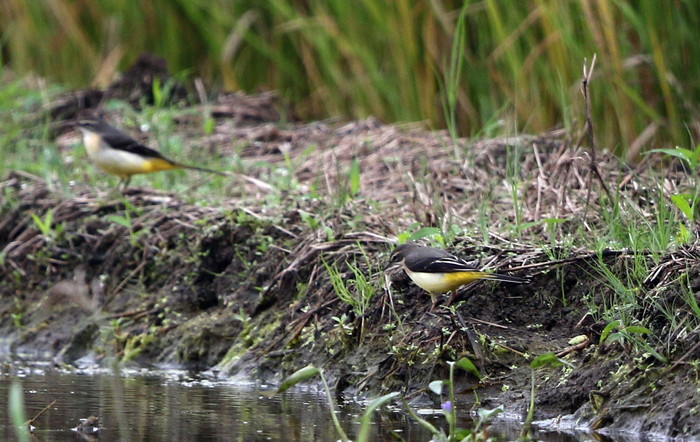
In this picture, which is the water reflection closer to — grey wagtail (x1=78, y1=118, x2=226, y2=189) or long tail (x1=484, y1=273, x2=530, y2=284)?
long tail (x1=484, y1=273, x2=530, y2=284)

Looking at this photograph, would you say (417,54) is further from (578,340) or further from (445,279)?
(578,340)

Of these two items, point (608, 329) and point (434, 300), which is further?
point (434, 300)

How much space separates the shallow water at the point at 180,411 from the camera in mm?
4355

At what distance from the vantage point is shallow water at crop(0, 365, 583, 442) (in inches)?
171

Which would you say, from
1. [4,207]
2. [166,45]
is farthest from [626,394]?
[166,45]

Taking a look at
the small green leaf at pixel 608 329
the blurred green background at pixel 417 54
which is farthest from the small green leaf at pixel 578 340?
the blurred green background at pixel 417 54

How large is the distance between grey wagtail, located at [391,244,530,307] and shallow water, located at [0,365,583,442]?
2.06 feet

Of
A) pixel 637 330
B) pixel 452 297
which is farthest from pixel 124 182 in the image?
pixel 637 330

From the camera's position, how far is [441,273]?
16.5ft

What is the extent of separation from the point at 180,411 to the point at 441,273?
4.38ft

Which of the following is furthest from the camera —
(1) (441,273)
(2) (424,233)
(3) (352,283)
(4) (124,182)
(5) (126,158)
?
(4) (124,182)

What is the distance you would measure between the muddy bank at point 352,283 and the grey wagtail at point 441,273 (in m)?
0.18

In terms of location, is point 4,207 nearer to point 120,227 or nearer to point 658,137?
point 120,227

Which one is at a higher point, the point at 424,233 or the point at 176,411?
the point at 424,233
